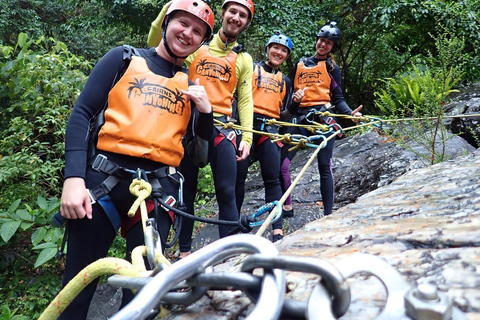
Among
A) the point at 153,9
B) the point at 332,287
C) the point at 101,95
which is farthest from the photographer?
the point at 153,9

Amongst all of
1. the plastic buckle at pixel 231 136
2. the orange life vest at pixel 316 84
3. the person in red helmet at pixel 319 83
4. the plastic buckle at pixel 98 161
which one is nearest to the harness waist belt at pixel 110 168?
the plastic buckle at pixel 98 161

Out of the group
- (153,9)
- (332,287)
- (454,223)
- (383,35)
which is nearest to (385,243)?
(454,223)

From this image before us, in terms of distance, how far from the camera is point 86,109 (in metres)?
1.69

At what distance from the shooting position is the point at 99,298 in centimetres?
367

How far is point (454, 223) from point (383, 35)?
351 inches

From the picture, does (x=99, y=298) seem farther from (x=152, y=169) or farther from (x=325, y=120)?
(x=325, y=120)

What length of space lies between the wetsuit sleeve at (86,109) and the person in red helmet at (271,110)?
1.79 metres

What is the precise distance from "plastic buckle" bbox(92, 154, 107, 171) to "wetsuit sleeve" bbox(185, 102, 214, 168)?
55 cm

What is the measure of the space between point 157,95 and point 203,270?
1.36m

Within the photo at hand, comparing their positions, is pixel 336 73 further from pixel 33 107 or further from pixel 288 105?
pixel 33 107

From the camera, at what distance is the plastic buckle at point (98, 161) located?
5.30 feet

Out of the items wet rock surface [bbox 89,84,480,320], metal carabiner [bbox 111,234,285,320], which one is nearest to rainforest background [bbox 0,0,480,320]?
wet rock surface [bbox 89,84,480,320]

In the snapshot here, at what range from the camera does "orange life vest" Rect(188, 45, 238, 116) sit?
2941mm

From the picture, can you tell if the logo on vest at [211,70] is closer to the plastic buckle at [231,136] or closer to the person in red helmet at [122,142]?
the plastic buckle at [231,136]
